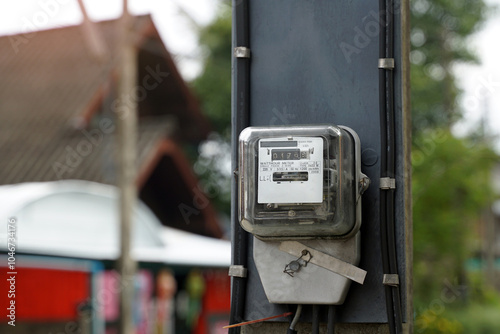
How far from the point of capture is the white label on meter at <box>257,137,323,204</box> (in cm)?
236

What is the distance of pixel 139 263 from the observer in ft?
42.9

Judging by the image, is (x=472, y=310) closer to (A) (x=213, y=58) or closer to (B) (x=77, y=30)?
(B) (x=77, y=30)

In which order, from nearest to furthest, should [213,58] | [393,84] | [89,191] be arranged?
[393,84], [89,191], [213,58]

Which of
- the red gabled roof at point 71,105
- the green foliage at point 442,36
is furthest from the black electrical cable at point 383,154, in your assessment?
the green foliage at point 442,36

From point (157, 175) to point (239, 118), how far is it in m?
15.1

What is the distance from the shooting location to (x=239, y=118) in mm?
2641

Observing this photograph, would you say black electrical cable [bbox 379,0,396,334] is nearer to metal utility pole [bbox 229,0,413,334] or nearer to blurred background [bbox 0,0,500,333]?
metal utility pole [bbox 229,0,413,334]

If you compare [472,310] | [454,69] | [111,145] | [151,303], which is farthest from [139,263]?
[454,69]

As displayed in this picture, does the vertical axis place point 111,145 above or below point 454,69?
below

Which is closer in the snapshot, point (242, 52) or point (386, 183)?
point (386, 183)

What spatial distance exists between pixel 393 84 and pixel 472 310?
12251 mm

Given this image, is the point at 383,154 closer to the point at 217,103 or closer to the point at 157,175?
the point at 157,175

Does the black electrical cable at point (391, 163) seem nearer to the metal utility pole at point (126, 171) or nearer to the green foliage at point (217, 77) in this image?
the metal utility pole at point (126, 171)

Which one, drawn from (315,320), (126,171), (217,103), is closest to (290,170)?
(315,320)
